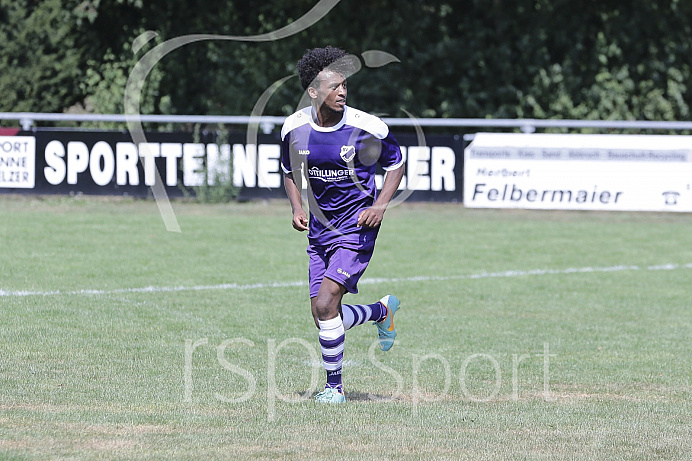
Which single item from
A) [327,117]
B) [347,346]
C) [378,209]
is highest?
[327,117]

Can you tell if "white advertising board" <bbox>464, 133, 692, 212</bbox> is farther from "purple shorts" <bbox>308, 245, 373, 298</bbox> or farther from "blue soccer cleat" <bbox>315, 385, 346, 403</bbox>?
"blue soccer cleat" <bbox>315, 385, 346, 403</bbox>

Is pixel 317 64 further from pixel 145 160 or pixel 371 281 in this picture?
pixel 145 160

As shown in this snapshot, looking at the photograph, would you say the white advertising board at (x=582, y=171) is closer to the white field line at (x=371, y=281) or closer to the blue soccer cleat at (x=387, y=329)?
the white field line at (x=371, y=281)

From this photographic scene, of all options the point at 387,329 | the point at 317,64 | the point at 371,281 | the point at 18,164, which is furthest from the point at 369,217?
the point at 18,164

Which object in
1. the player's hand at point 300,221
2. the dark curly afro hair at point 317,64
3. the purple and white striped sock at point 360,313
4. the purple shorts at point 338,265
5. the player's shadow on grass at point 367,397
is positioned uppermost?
the dark curly afro hair at point 317,64

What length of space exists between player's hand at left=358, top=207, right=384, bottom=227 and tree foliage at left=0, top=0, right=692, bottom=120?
23594mm

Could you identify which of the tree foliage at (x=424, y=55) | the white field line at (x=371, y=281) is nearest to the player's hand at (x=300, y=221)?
the white field line at (x=371, y=281)

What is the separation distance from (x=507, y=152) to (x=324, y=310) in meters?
13.5

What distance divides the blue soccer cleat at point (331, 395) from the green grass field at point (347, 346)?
12cm

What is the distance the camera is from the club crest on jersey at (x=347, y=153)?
23.8 feet

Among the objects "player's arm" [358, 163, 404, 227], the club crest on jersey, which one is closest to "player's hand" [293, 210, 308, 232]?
"player's arm" [358, 163, 404, 227]

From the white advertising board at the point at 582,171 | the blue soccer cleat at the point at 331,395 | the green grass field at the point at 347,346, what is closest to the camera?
the green grass field at the point at 347,346

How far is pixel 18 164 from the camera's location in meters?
20.7

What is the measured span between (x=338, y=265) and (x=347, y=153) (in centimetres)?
73
